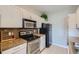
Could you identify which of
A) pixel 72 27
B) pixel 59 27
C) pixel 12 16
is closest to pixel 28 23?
pixel 12 16

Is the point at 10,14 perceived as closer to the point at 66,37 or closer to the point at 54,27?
the point at 54,27

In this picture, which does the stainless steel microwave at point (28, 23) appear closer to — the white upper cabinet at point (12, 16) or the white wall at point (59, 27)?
the white upper cabinet at point (12, 16)

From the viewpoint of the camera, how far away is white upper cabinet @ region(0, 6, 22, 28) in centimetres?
189

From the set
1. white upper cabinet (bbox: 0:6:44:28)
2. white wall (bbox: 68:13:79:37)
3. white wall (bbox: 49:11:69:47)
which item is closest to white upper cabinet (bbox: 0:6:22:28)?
white upper cabinet (bbox: 0:6:44:28)

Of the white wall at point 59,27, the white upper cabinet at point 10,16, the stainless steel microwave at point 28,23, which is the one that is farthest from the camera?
the stainless steel microwave at point 28,23

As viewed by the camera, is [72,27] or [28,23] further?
[28,23]

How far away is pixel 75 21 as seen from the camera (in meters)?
2.21

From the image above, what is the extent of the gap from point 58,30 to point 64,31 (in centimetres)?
12

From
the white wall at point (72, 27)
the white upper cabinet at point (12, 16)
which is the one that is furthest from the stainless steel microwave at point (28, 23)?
the white wall at point (72, 27)

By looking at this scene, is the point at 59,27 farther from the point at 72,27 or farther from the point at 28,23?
the point at 28,23

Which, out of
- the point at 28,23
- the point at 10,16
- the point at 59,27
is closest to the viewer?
the point at 10,16

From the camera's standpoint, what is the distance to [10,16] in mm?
2051

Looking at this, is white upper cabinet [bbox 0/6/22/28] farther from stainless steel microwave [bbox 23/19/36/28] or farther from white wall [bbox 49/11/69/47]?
white wall [bbox 49/11/69/47]

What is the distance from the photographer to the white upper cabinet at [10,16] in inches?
74.2
